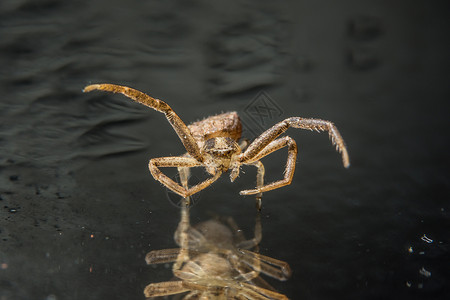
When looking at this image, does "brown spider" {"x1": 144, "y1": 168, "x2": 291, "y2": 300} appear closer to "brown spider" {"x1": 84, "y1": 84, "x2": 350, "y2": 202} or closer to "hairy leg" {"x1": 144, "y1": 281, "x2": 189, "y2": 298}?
"hairy leg" {"x1": 144, "y1": 281, "x2": 189, "y2": 298}

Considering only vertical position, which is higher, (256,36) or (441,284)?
(256,36)

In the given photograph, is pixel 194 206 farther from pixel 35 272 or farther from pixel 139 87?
pixel 139 87

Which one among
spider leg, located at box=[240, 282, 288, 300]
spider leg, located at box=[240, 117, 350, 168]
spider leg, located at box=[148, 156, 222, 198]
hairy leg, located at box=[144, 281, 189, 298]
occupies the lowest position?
spider leg, located at box=[240, 282, 288, 300]

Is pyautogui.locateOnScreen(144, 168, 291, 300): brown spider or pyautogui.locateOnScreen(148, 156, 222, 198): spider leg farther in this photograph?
pyautogui.locateOnScreen(148, 156, 222, 198): spider leg

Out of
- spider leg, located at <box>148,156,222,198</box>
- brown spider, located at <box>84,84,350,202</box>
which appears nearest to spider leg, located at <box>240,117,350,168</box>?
brown spider, located at <box>84,84,350,202</box>

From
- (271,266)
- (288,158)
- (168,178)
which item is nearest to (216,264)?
(271,266)

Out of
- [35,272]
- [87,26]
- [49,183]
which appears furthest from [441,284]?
[87,26]

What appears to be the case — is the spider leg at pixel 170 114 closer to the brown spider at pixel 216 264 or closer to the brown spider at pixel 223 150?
the brown spider at pixel 223 150

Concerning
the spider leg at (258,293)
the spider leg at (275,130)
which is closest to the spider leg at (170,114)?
the spider leg at (275,130)
